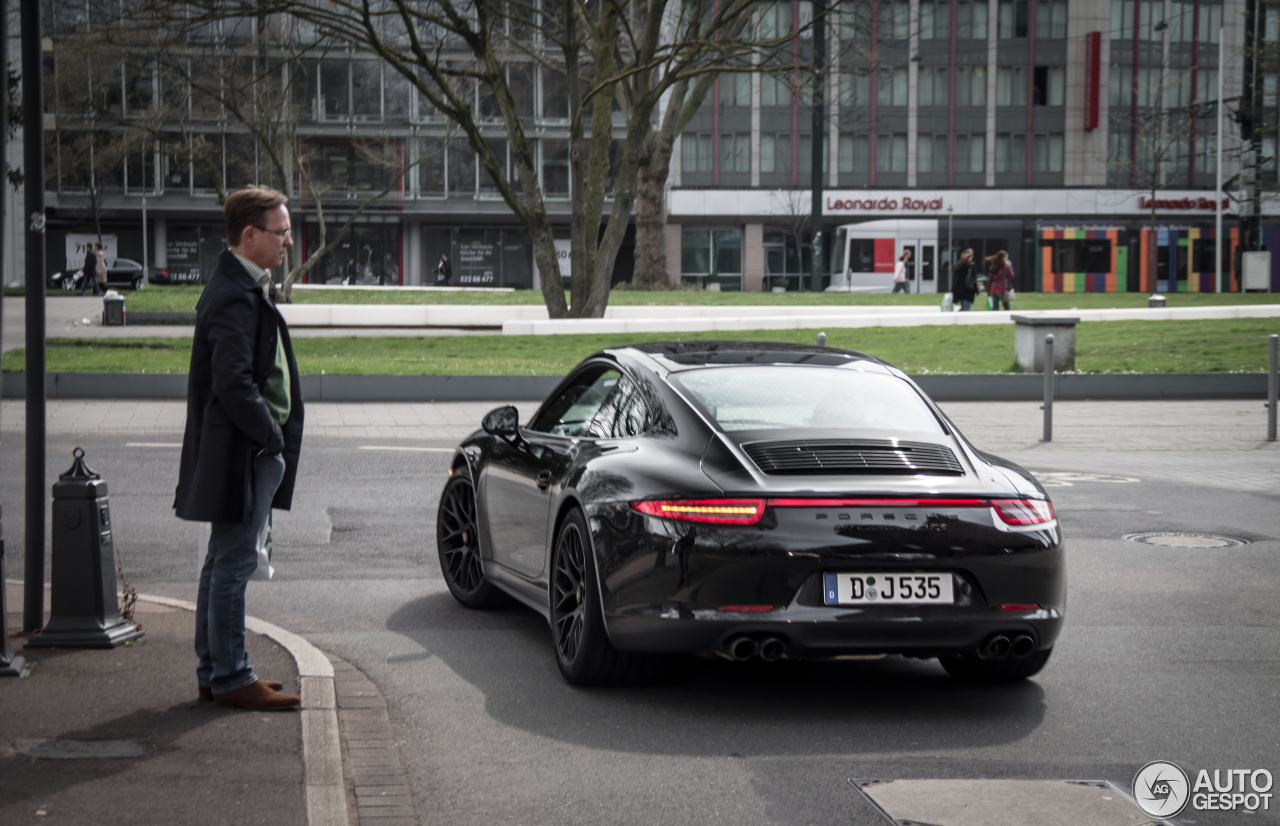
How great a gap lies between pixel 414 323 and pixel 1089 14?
157 feet

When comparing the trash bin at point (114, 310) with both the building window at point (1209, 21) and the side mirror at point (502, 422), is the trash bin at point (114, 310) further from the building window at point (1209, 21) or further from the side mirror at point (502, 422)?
the building window at point (1209, 21)

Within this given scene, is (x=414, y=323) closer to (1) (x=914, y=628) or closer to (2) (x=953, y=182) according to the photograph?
(1) (x=914, y=628)

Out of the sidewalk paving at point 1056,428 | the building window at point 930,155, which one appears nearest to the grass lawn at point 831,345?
the sidewalk paving at point 1056,428

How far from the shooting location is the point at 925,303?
127ft

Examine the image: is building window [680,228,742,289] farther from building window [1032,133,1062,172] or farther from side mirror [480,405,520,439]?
side mirror [480,405,520,439]

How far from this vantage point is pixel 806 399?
579cm

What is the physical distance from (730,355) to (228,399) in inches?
88.8

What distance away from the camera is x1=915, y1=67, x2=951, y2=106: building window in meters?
71.8

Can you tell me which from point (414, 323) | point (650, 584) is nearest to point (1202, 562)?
point (650, 584)

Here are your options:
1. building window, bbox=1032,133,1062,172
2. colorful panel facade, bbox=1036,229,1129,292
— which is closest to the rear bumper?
colorful panel facade, bbox=1036,229,1129,292

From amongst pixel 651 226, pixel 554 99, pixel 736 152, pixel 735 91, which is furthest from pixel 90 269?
pixel 735 91

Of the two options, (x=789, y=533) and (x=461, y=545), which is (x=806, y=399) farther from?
(x=461, y=545)

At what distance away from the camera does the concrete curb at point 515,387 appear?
19.6 metres

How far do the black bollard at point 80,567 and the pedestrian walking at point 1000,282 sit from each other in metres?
31.2
